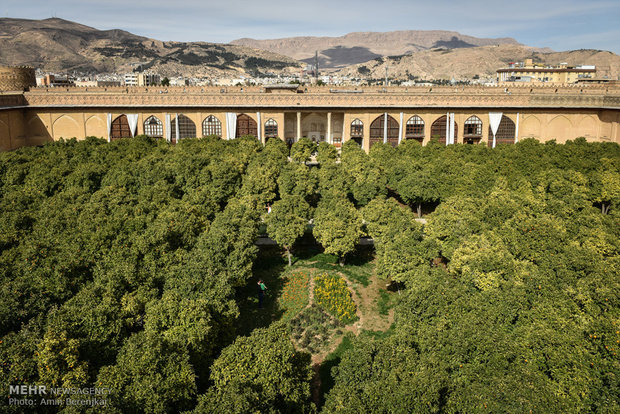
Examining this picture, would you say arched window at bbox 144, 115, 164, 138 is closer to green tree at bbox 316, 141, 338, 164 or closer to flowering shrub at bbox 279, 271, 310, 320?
green tree at bbox 316, 141, 338, 164

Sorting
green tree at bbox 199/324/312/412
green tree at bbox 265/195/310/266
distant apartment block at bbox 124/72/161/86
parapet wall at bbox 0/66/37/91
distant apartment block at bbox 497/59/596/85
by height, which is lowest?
green tree at bbox 199/324/312/412

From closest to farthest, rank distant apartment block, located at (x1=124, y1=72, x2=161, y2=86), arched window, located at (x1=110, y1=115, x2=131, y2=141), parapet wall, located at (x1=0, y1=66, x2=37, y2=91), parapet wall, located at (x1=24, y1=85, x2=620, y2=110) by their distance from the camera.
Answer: parapet wall, located at (x1=24, y1=85, x2=620, y2=110), arched window, located at (x1=110, y1=115, x2=131, y2=141), parapet wall, located at (x1=0, y1=66, x2=37, y2=91), distant apartment block, located at (x1=124, y1=72, x2=161, y2=86)

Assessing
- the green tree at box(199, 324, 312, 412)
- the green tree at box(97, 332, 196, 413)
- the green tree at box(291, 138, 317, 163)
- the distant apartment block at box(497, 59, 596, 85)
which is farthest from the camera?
the distant apartment block at box(497, 59, 596, 85)

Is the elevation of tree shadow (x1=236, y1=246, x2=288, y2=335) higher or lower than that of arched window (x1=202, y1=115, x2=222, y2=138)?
lower

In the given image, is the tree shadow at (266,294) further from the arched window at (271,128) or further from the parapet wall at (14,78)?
the parapet wall at (14,78)

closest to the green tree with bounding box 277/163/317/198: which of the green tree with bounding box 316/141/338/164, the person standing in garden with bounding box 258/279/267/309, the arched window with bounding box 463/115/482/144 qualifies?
the person standing in garden with bounding box 258/279/267/309

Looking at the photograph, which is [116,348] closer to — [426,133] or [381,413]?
[381,413]
